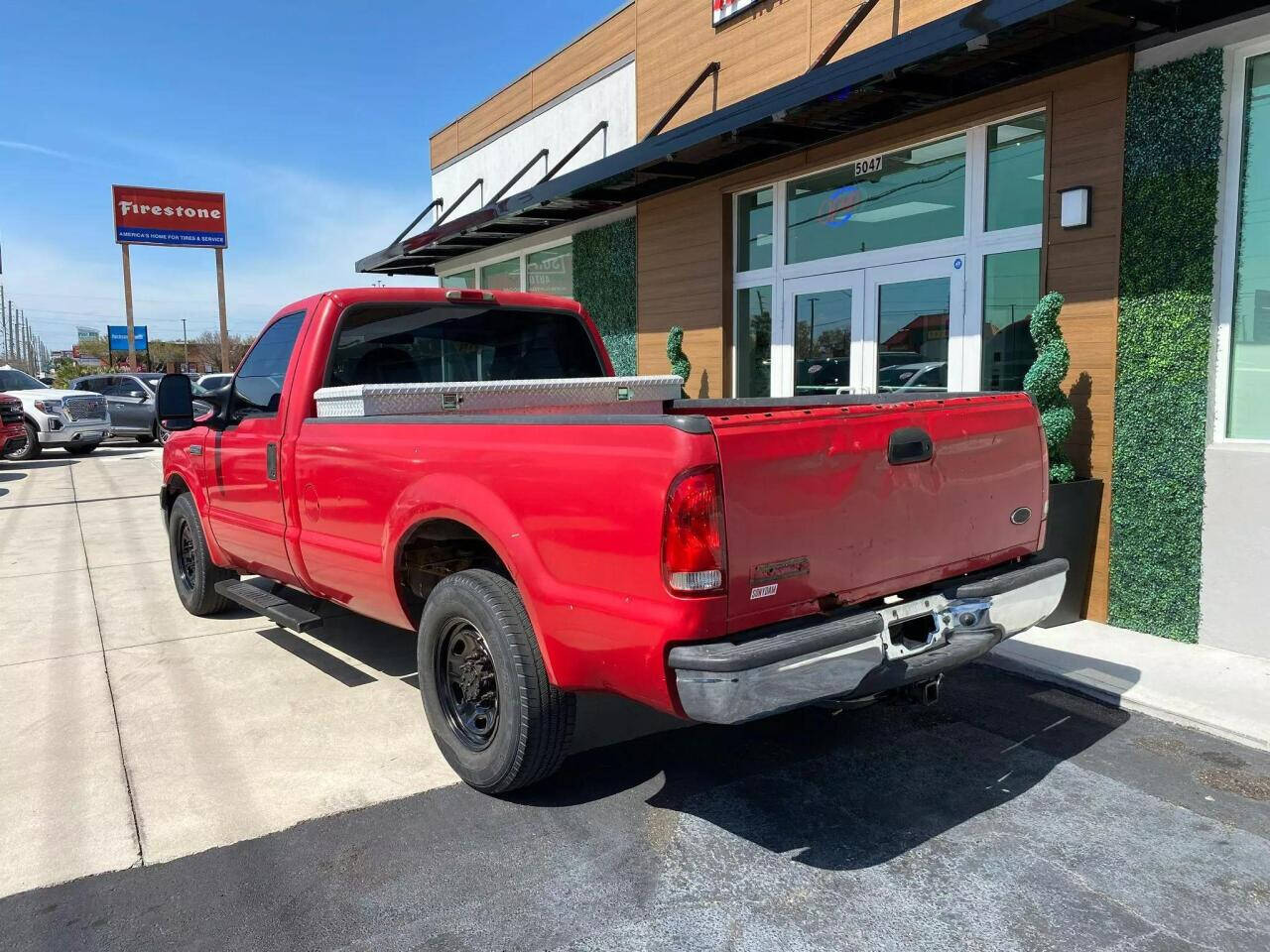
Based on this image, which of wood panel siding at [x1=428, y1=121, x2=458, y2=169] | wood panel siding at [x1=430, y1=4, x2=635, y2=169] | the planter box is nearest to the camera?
the planter box

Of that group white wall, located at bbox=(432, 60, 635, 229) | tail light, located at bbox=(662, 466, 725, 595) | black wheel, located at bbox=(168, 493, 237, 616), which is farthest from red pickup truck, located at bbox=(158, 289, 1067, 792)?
white wall, located at bbox=(432, 60, 635, 229)

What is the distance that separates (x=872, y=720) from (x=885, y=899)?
1526 mm

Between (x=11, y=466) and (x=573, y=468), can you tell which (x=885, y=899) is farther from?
(x=11, y=466)

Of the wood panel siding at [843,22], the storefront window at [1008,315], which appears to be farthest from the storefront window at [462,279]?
the storefront window at [1008,315]

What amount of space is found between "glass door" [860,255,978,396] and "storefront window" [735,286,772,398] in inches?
55.2

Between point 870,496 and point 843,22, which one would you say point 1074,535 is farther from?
point 843,22

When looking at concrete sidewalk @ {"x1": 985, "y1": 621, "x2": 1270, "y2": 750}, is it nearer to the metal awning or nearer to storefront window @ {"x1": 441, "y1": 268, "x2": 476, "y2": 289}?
the metal awning

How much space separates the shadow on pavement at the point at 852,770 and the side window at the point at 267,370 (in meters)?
2.54

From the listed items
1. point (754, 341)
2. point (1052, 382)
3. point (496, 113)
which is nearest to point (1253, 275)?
point (1052, 382)

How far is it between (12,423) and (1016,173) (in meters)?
17.7

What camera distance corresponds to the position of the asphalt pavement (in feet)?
8.81

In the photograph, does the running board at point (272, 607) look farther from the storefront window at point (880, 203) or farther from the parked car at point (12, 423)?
the parked car at point (12, 423)

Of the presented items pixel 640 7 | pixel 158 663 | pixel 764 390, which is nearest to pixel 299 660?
pixel 158 663

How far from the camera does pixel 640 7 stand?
1055cm
